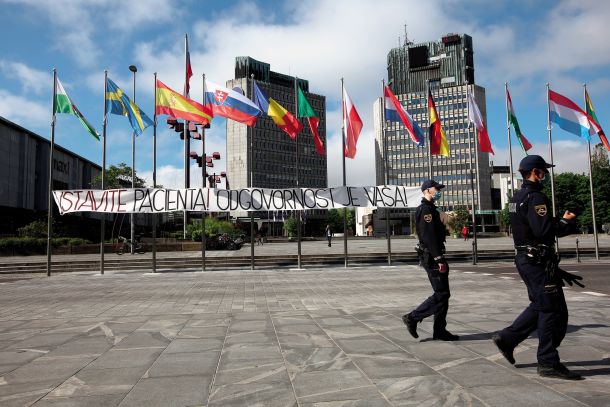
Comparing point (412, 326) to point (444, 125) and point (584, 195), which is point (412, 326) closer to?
point (584, 195)

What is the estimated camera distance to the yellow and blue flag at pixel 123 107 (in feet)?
64.7

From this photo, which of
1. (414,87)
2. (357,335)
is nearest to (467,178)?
(414,87)

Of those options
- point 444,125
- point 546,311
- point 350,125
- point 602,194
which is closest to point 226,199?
point 350,125

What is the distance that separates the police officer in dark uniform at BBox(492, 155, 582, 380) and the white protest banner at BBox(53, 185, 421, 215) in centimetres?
1399

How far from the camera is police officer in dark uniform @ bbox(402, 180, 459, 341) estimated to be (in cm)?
558

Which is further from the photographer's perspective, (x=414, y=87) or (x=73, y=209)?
(x=414, y=87)

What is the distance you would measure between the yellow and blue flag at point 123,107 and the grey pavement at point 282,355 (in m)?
11.1

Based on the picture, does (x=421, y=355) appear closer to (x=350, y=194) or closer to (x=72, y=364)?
(x=72, y=364)

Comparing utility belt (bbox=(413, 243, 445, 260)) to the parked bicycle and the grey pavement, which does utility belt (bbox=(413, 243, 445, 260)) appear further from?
the parked bicycle

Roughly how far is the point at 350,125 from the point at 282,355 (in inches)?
628

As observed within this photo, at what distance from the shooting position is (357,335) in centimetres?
632

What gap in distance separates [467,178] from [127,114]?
128209mm

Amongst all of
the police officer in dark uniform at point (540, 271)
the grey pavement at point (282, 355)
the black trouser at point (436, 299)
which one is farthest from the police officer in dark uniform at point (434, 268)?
the police officer in dark uniform at point (540, 271)

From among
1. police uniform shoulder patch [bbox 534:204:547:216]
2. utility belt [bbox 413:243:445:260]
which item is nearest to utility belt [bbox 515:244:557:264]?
police uniform shoulder patch [bbox 534:204:547:216]
